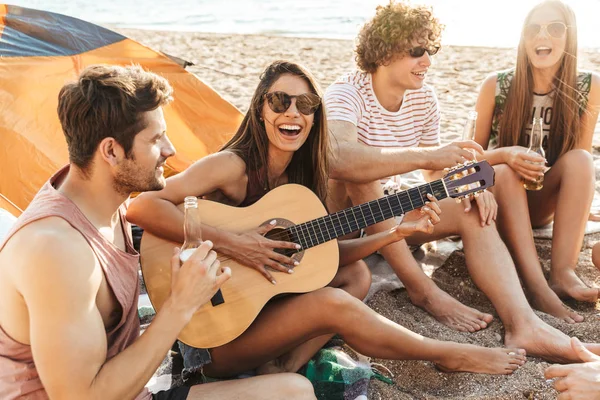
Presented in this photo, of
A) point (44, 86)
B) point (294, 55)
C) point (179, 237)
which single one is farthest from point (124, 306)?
point (294, 55)

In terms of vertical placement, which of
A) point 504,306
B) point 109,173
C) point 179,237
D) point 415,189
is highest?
point 109,173

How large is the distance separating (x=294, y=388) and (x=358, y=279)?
896 millimetres

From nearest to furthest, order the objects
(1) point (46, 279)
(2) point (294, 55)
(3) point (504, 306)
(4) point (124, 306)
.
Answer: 1. (1) point (46, 279)
2. (4) point (124, 306)
3. (3) point (504, 306)
4. (2) point (294, 55)

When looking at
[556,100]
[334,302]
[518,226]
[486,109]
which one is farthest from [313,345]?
[556,100]

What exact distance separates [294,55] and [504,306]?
273 inches

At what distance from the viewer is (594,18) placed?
13.3 metres

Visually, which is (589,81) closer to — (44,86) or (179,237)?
(179,237)

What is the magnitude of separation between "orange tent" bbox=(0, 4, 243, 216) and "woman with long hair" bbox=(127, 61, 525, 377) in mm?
1282

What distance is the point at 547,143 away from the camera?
3518 millimetres

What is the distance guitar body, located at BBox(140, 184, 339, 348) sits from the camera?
246 cm

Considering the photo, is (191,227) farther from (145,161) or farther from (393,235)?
(393,235)

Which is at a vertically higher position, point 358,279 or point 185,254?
point 185,254

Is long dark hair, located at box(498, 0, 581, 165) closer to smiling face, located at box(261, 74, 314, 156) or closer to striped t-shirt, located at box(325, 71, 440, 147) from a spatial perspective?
striped t-shirt, located at box(325, 71, 440, 147)

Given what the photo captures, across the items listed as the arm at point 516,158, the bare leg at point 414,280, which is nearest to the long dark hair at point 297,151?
the bare leg at point 414,280
